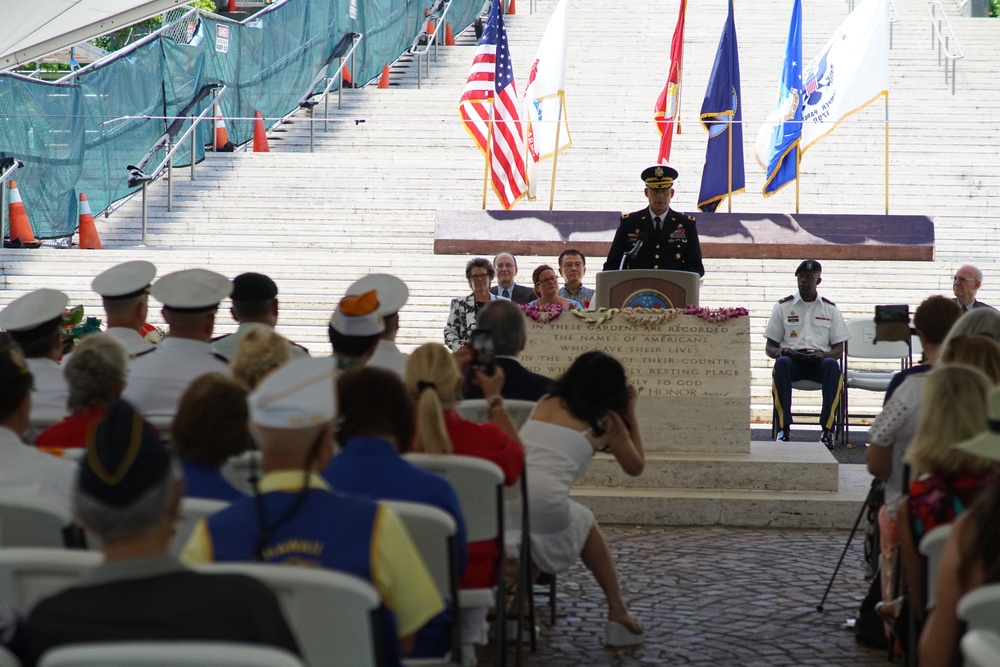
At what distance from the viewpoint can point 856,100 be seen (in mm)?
17016

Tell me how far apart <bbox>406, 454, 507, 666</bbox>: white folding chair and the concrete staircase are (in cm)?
380

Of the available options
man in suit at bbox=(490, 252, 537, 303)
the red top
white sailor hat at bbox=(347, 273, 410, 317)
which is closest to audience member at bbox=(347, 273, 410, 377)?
white sailor hat at bbox=(347, 273, 410, 317)

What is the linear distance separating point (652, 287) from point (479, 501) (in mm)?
4608

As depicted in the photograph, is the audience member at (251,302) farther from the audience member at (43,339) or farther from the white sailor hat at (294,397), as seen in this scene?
the white sailor hat at (294,397)

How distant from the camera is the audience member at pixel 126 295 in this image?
19.9ft

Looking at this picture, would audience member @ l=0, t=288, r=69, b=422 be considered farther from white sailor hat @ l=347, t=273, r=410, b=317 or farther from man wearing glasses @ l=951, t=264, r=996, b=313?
man wearing glasses @ l=951, t=264, r=996, b=313

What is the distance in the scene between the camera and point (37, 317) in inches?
213

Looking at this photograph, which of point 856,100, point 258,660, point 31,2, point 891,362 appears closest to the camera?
point 258,660

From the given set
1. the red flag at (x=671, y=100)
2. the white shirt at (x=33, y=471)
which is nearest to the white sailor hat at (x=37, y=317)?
the white shirt at (x=33, y=471)

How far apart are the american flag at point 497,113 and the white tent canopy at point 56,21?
8.23m

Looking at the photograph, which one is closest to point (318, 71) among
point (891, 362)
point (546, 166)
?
point (546, 166)

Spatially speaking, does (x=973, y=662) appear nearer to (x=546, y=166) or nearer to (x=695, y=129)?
(x=546, y=166)

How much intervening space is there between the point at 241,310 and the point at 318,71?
785 inches

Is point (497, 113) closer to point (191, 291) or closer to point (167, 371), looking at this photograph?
point (191, 291)
